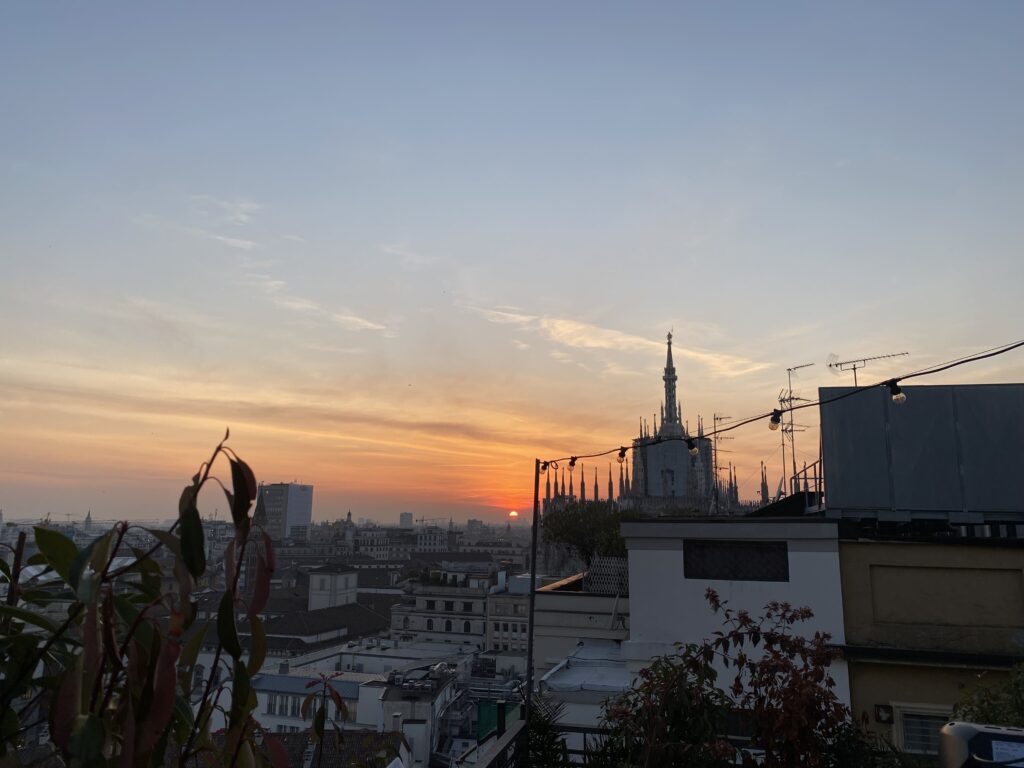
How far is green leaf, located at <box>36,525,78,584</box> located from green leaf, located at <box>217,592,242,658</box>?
0.62 m

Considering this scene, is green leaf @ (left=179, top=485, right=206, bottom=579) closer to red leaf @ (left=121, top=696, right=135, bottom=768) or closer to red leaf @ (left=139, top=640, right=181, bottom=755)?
red leaf @ (left=139, top=640, right=181, bottom=755)

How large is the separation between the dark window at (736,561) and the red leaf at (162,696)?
1354 cm

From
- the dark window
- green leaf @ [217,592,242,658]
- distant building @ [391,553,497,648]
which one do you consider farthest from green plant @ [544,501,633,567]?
green leaf @ [217,592,242,658]

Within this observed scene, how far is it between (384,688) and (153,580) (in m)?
39.9

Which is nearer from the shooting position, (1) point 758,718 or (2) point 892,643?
(1) point 758,718

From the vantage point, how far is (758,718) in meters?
7.32

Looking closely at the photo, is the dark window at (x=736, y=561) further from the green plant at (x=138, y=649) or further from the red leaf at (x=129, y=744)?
the red leaf at (x=129, y=744)

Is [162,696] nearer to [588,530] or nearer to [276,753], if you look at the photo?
[276,753]

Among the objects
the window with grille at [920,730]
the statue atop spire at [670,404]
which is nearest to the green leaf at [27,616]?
the window with grille at [920,730]

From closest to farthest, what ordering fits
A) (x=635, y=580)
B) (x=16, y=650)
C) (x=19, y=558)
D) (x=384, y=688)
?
(x=16, y=650), (x=19, y=558), (x=635, y=580), (x=384, y=688)

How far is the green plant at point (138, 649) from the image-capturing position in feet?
6.09

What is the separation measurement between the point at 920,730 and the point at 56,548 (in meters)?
14.4

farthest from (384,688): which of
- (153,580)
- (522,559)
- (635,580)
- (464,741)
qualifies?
(522,559)

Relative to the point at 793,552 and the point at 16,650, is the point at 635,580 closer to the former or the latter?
the point at 793,552
